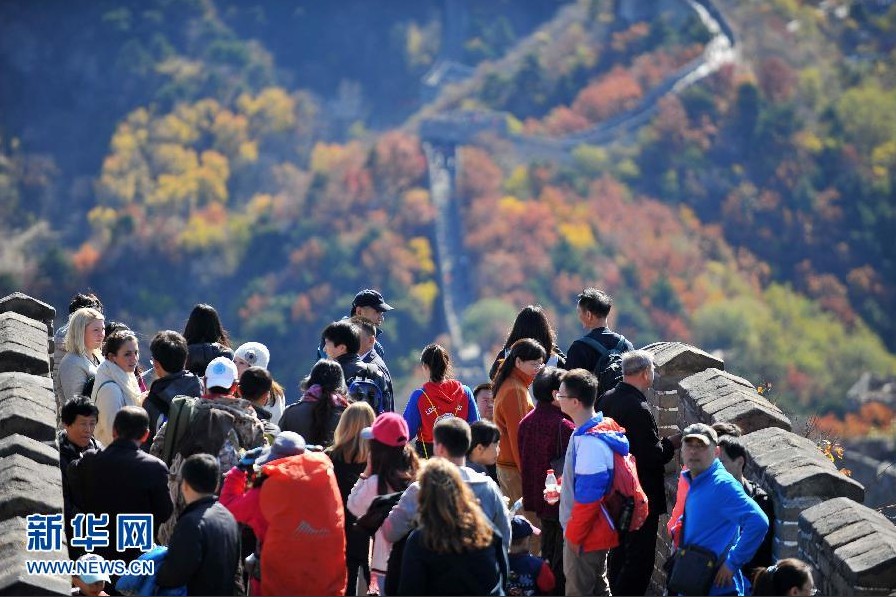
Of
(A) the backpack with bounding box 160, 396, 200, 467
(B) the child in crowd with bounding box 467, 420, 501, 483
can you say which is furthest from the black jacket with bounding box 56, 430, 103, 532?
(B) the child in crowd with bounding box 467, 420, 501, 483

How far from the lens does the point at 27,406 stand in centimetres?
809

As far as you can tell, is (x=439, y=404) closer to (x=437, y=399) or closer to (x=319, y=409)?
(x=437, y=399)

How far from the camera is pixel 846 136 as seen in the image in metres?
81.4

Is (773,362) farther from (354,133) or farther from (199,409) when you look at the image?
(199,409)

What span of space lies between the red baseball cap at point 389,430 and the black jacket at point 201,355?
2221mm

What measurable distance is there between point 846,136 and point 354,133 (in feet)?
101

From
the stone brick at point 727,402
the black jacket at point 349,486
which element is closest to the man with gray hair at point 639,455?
the stone brick at point 727,402

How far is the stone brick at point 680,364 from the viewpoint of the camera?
9242 millimetres

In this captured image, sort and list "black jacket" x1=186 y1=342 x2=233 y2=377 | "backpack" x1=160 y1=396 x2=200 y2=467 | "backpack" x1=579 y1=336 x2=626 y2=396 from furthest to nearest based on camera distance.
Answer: "black jacket" x1=186 y1=342 x2=233 y2=377 < "backpack" x1=579 y1=336 x2=626 y2=396 < "backpack" x1=160 y1=396 x2=200 y2=467

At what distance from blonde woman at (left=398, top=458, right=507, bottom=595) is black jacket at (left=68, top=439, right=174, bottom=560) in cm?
158

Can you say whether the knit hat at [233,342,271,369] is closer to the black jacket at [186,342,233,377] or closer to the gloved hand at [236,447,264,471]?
the black jacket at [186,342,233,377]

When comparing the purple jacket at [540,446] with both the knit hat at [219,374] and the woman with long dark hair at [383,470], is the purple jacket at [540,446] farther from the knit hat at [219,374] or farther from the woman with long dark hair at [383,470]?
the knit hat at [219,374]

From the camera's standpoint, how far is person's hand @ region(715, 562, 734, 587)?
6891 millimetres

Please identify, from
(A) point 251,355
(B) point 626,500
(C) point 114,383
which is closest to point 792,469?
(B) point 626,500
